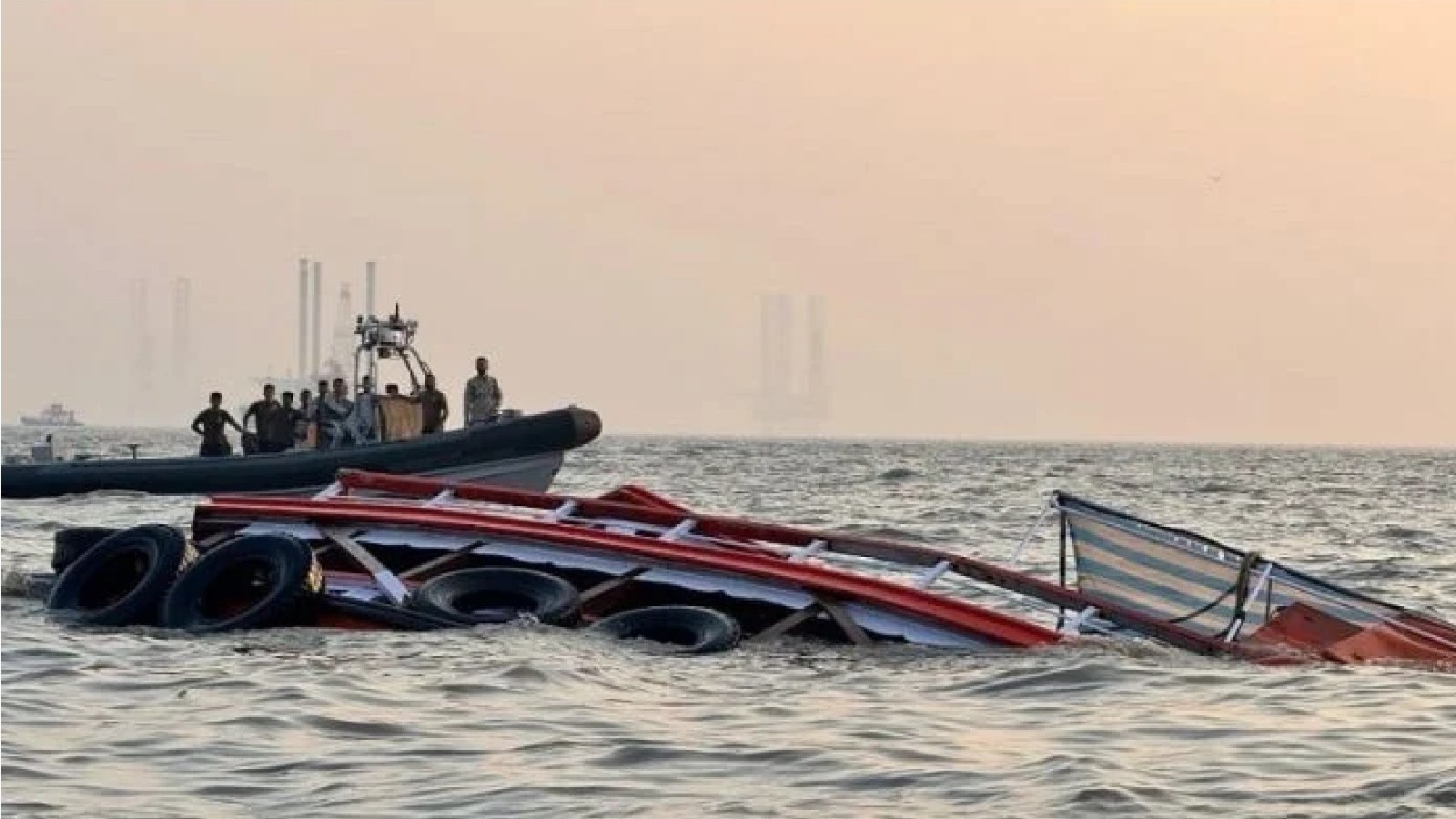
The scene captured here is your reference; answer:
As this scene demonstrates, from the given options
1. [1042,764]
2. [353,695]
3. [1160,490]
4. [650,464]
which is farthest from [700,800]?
[650,464]

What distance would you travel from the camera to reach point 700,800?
9672 millimetres

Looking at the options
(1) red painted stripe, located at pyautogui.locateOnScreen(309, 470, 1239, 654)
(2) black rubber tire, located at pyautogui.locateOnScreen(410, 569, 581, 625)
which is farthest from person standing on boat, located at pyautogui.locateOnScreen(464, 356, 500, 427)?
(2) black rubber tire, located at pyautogui.locateOnScreen(410, 569, 581, 625)

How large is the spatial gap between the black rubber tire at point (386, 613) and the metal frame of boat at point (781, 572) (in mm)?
263

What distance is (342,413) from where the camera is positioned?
3062 centimetres

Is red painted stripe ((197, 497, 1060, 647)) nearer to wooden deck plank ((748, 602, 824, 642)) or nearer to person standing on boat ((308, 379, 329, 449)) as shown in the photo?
wooden deck plank ((748, 602, 824, 642))

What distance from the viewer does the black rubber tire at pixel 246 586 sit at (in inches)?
622

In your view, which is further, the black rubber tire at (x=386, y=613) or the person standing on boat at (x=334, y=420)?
the person standing on boat at (x=334, y=420)

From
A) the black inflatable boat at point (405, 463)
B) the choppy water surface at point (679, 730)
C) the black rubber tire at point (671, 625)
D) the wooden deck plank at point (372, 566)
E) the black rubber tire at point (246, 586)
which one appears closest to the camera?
the choppy water surface at point (679, 730)

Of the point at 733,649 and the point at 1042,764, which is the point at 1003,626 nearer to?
the point at 733,649

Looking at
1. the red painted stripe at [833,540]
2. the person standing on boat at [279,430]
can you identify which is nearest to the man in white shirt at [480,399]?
the person standing on boat at [279,430]

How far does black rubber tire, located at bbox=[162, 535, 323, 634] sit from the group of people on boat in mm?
12709

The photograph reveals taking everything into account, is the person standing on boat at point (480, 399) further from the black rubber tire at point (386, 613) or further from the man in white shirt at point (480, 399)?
the black rubber tire at point (386, 613)

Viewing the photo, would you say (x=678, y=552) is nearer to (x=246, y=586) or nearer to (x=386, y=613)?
(x=386, y=613)

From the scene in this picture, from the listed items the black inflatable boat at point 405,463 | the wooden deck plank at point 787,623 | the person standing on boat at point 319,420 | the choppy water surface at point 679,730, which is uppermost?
the person standing on boat at point 319,420
